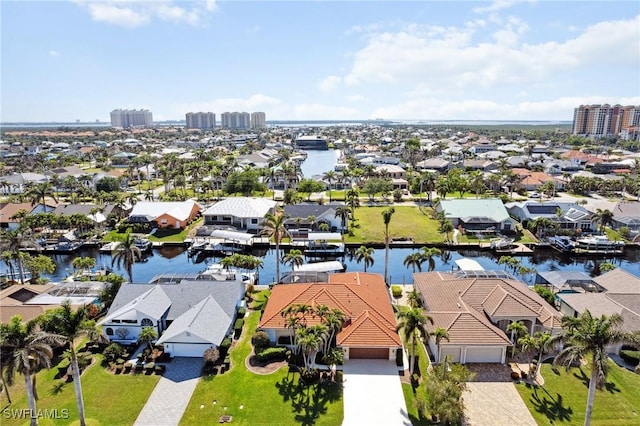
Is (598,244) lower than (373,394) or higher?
higher

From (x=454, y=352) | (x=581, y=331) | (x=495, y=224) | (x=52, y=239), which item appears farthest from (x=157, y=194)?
(x=581, y=331)

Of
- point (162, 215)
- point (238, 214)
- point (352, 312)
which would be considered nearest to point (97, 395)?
point (352, 312)

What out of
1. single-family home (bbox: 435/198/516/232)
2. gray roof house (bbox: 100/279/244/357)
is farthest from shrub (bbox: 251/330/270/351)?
single-family home (bbox: 435/198/516/232)

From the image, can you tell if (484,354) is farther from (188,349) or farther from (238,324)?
(188,349)

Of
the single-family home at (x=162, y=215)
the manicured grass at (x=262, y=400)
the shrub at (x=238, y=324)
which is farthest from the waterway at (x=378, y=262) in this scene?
the manicured grass at (x=262, y=400)

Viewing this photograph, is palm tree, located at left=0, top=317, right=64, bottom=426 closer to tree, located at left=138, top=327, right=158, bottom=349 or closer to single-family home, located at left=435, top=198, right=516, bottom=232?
tree, located at left=138, top=327, right=158, bottom=349

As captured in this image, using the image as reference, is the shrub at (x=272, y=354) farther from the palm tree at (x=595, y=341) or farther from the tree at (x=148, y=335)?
the palm tree at (x=595, y=341)

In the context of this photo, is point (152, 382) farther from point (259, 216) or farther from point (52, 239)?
point (52, 239)
